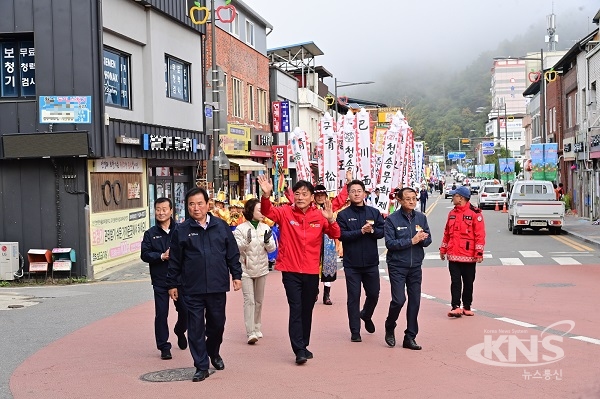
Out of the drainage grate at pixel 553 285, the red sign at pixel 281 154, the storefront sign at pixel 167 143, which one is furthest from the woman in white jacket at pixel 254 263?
the red sign at pixel 281 154

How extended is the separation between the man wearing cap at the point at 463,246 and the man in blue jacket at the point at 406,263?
196 centimetres

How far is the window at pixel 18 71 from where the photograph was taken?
17.8 m

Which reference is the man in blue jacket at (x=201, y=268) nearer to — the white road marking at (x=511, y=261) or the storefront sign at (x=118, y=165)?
the storefront sign at (x=118, y=165)

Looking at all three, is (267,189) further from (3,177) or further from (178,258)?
(3,177)

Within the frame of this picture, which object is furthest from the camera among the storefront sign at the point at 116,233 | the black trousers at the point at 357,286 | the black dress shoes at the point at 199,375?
the storefront sign at the point at 116,233

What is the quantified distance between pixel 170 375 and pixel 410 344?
268 centimetres

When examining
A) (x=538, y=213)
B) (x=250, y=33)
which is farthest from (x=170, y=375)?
(x=250, y=33)

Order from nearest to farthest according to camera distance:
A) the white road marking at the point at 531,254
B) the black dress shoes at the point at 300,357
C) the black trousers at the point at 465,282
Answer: the black dress shoes at the point at 300,357 → the black trousers at the point at 465,282 → the white road marking at the point at 531,254

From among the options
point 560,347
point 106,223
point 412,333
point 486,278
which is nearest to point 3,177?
point 106,223

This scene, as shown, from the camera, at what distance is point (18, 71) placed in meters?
17.9

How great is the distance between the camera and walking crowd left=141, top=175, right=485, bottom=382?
25.1ft

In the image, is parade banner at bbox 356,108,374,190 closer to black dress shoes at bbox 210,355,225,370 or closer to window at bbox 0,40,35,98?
window at bbox 0,40,35,98

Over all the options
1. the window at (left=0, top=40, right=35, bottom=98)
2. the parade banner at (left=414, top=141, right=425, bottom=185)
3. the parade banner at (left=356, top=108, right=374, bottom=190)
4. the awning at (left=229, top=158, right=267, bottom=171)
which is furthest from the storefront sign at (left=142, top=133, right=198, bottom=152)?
the parade banner at (left=414, top=141, right=425, bottom=185)

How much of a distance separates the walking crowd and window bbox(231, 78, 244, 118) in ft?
74.2
